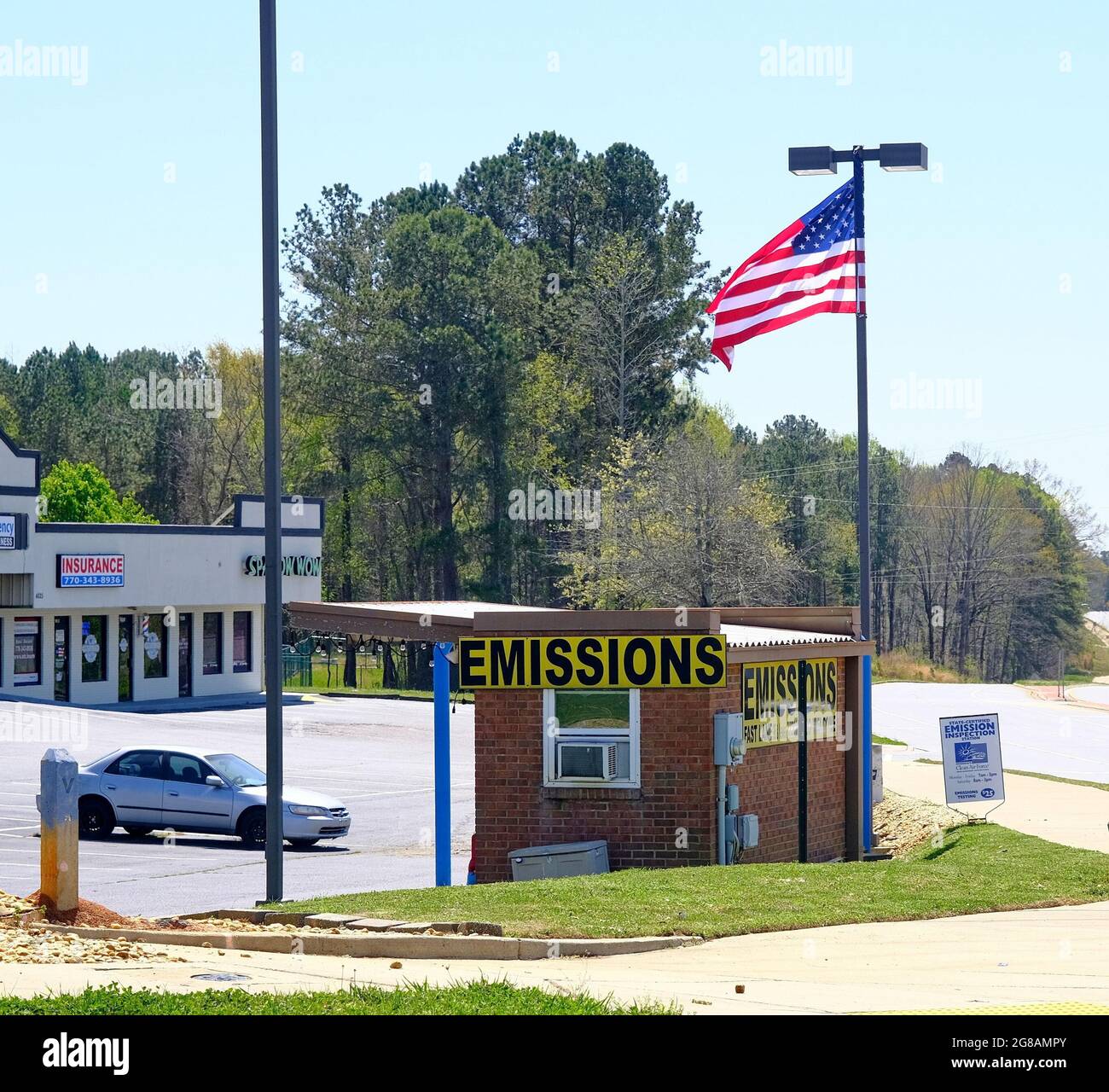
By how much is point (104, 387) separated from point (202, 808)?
79.1 metres

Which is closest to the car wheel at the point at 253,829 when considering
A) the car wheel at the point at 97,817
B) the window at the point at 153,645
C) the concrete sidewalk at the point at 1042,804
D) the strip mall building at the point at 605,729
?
the car wheel at the point at 97,817

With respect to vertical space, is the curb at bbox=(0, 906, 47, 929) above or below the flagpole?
below

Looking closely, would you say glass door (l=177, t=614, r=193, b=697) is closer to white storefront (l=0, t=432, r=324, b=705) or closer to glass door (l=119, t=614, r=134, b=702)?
white storefront (l=0, t=432, r=324, b=705)

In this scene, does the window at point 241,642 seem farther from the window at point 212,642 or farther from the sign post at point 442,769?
the sign post at point 442,769

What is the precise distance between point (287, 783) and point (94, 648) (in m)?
18.6

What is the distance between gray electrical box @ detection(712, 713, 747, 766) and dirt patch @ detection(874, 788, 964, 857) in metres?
4.50

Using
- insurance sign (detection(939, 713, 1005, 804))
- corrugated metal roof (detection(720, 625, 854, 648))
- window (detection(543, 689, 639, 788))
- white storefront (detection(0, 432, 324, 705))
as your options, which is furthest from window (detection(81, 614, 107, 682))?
window (detection(543, 689, 639, 788))

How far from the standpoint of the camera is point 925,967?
9.70 meters

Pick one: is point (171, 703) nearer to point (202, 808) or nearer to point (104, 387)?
point (202, 808)

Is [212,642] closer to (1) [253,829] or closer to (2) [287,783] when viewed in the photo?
(2) [287,783]

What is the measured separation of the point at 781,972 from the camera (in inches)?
377

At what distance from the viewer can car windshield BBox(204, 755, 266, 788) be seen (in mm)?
21766

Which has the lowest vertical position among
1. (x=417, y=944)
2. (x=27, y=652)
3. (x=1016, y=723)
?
(x=1016, y=723)

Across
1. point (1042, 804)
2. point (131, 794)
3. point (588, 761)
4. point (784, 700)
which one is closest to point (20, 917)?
point (588, 761)
